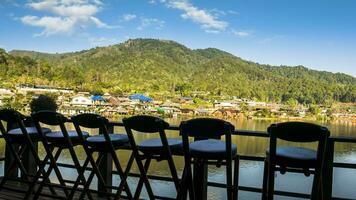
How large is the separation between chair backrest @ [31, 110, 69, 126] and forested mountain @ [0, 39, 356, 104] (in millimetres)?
71426

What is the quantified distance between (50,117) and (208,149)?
4.93 ft

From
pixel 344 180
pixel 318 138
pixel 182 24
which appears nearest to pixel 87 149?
pixel 318 138

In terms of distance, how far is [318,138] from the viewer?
2199 mm

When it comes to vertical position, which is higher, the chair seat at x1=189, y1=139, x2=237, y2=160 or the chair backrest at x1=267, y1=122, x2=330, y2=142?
the chair backrest at x1=267, y1=122, x2=330, y2=142

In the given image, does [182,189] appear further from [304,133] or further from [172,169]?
[304,133]

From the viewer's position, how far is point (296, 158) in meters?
2.30

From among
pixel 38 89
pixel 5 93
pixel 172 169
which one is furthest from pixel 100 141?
pixel 38 89

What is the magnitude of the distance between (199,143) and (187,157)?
239mm

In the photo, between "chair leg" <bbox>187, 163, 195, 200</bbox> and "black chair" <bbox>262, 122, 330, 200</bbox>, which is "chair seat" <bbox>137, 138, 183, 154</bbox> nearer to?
"chair leg" <bbox>187, 163, 195, 200</bbox>

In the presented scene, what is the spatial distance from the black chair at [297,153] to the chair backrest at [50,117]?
5.82 feet

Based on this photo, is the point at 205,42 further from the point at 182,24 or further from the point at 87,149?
the point at 87,149

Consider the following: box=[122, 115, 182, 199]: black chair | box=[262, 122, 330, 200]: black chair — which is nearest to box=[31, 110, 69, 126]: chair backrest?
box=[122, 115, 182, 199]: black chair

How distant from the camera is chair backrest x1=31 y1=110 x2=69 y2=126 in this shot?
3115mm

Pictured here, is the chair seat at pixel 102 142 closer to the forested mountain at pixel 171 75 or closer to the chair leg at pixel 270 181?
the chair leg at pixel 270 181
